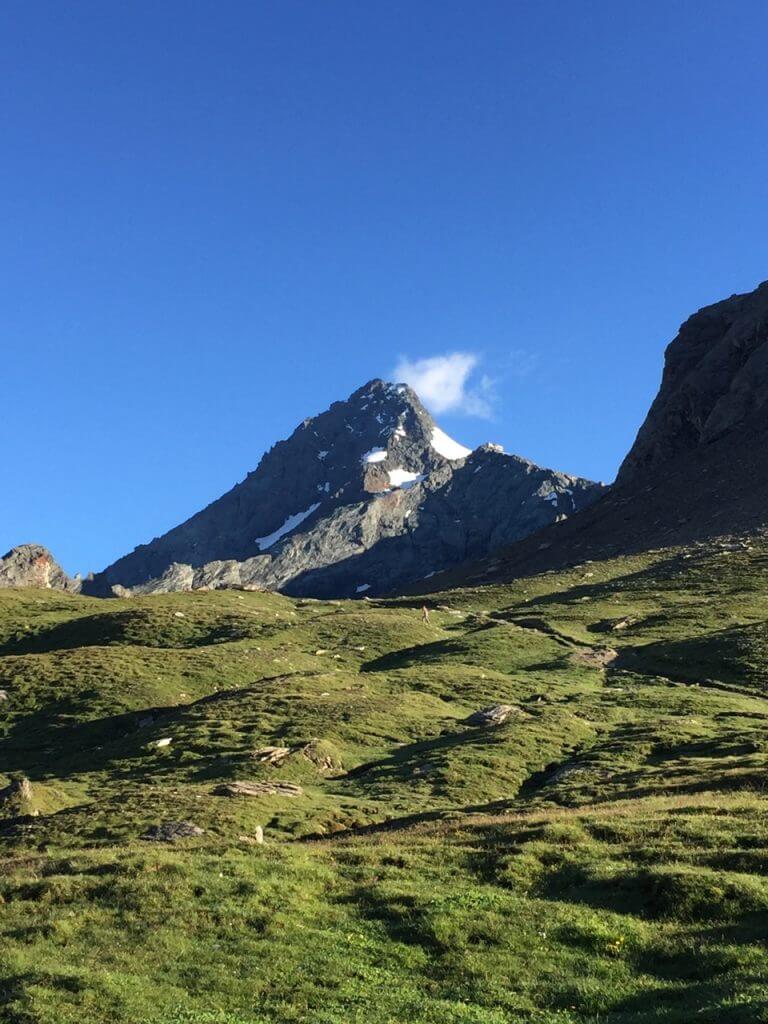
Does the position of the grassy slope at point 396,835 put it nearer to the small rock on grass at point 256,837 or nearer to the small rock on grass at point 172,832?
the small rock on grass at point 172,832

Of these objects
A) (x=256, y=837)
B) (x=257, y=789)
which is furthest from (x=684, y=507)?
(x=256, y=837)

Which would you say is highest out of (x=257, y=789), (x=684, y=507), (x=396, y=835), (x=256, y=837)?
(x=684, y=507)

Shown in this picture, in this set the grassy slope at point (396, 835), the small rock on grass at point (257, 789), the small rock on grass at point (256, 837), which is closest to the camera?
the grassy slope at point (396, 835)

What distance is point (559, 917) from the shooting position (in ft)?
78.6

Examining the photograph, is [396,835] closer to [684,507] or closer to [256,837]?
[256,837]

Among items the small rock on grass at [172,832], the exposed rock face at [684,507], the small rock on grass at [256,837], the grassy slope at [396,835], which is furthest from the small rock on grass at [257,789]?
the exposed rock face at [684,507]

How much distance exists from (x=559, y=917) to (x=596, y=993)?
4.53m

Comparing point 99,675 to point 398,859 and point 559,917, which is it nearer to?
point 398,859

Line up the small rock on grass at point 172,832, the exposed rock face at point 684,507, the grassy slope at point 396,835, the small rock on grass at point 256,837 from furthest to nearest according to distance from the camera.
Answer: the exposed rock face at point 684,507 → the small rock on grass at point 172,832 → the small rock on grass at point 256,837 → the grassy slope at point 396,835

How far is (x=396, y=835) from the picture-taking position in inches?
1387

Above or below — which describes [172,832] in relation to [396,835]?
above

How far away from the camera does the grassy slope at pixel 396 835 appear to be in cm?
2014

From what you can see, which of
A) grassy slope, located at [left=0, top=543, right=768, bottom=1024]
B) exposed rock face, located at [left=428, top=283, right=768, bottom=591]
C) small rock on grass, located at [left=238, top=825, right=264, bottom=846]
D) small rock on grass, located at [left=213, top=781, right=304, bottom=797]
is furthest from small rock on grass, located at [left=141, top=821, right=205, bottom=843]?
exposed rock face, located at [left=428, top=283, right=768, bottom=591]

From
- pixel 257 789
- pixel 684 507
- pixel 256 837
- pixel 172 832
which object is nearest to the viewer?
pixel 256 837
